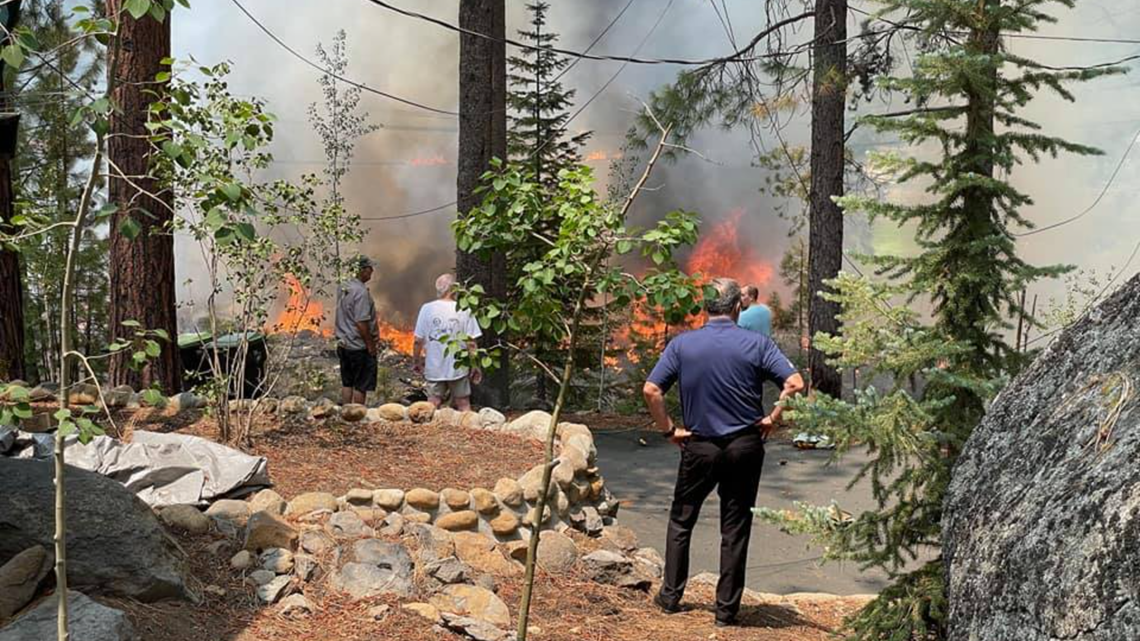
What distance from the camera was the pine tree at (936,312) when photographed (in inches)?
159

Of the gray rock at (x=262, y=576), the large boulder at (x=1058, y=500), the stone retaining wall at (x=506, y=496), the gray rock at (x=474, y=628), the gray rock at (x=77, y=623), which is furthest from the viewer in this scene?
the stone retaining wall at (x=506, y=496)

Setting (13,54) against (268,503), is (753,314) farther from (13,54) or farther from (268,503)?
(13,54)

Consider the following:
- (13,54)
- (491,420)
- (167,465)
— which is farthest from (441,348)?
(13,54)

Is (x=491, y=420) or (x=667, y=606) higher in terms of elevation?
(x=491, y=420)

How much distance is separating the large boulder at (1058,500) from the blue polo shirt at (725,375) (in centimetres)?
187

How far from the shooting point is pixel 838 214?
12445 mm

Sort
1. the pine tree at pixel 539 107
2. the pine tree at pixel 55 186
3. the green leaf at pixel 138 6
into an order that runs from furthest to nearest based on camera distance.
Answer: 1. the pine tree at pixel 539 107
2. the pine tree at pixel 55 186
3. the green leaf at pixel 138 6

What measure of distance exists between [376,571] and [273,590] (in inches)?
21.2

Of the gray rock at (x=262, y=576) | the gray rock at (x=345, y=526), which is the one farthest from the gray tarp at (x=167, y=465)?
the gray rock at (x=262, y=576)

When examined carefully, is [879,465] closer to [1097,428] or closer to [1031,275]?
[1031,275]

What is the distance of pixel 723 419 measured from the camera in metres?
5.23

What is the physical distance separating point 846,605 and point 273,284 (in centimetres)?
465

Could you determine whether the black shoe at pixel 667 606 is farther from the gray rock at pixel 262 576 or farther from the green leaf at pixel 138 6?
the green leaf at pixel 138 6

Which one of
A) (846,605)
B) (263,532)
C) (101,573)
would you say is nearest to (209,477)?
(263,532)
